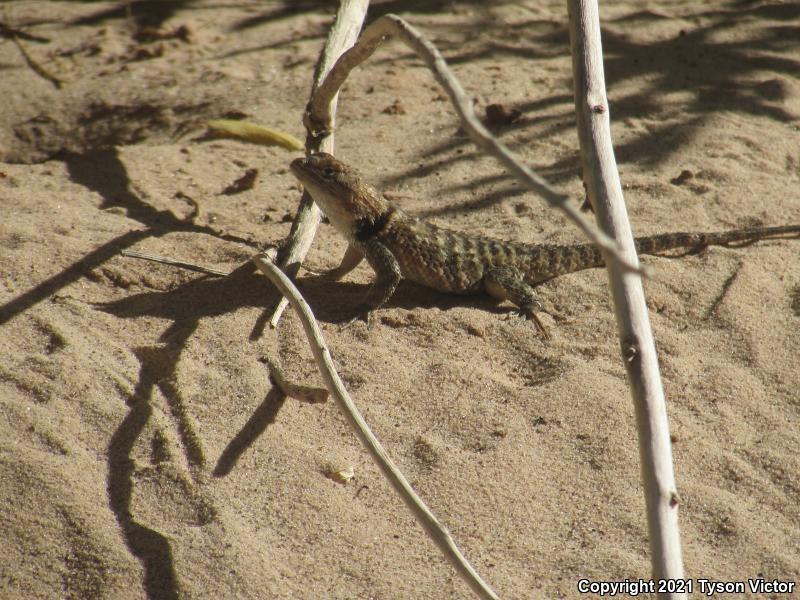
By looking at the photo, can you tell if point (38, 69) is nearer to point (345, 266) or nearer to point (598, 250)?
point (345, 266)

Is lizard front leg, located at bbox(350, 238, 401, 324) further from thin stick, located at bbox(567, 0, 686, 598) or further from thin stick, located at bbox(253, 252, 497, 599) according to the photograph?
thin stick, located at bbox(567, 0, 686, 598)

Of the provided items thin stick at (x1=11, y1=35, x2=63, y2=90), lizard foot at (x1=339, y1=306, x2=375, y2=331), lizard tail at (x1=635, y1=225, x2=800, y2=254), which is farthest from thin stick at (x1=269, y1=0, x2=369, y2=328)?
thin stick at (x1=11, y1=35, x2=63, y2=90)

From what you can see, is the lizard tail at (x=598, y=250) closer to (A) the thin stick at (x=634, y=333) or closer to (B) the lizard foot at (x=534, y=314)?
(B) the lizard foot at (x=534, y=314)

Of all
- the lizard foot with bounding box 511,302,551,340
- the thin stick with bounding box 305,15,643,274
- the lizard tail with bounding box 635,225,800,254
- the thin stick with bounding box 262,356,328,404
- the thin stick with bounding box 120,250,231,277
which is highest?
the thin stick with bounding box 305,15,643,274

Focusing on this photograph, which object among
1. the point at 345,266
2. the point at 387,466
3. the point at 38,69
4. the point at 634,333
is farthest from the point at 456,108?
the point at 38,69

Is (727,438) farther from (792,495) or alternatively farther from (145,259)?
(145,259)

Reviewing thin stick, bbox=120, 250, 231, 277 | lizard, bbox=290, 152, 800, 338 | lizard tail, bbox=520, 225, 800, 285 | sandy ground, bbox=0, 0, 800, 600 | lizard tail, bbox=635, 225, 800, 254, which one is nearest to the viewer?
sandy ground, bbox=0, 0, 800, 600

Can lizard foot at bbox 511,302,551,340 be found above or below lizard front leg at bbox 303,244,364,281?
below
